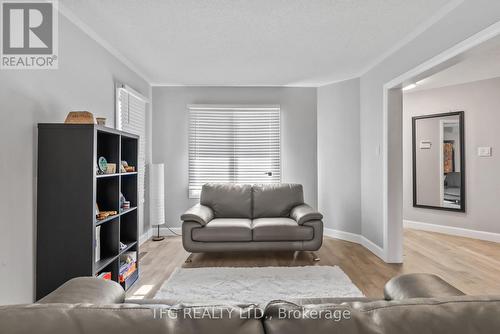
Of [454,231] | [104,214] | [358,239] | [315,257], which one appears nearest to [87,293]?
[104,214]

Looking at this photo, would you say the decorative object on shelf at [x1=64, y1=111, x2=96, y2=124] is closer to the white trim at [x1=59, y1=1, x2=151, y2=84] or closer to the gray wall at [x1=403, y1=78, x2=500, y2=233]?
the white trim at [x1=59, y1=1, x2=151, y2=84]

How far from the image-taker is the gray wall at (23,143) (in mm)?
1941

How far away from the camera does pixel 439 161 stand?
5.11 m

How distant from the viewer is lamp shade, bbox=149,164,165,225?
445 cm

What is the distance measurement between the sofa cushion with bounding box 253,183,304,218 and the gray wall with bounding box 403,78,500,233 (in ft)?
9.54

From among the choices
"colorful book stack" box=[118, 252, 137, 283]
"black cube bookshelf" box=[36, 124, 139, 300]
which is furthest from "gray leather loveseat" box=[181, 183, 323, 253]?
"black cube bookshelf" box=[36, 124, 139, 300]

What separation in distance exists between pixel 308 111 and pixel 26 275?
424cm

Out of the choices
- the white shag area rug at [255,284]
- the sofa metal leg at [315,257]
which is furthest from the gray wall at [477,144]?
the white shag area rug at [255,284]

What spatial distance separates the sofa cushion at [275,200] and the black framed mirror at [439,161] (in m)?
2.67

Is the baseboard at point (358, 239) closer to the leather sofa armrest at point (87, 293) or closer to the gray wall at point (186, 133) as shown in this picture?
the gray wall at point (186, 133)

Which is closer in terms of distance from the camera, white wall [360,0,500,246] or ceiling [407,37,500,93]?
white wall [360,0,500,246]

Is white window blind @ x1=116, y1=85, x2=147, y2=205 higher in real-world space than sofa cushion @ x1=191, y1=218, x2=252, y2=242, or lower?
higher

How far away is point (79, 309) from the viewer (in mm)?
699

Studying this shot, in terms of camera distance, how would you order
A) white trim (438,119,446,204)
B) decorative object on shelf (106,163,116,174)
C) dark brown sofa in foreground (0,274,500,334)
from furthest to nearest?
white trim (438,119,446,204) < decorative object on shelf (106,163,116,174) < dark brown sofa in foreground (0,274,500,334)
